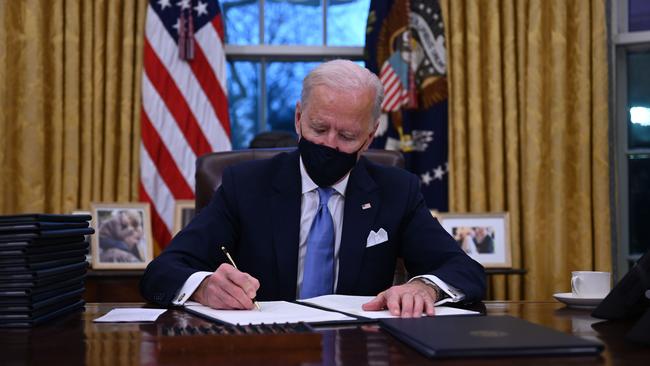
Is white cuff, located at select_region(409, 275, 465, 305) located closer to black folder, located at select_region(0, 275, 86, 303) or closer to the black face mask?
the black face mask

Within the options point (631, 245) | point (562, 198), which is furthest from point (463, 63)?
point (631, 245)

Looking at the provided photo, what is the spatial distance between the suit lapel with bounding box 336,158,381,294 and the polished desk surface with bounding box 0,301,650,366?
675mm

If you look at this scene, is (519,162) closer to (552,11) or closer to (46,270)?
(552,11)

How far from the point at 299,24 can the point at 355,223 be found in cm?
240

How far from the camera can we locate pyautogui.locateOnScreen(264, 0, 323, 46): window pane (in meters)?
4.41

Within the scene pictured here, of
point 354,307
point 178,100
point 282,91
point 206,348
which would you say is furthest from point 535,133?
point 206,348

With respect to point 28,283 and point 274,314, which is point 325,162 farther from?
point 28,283

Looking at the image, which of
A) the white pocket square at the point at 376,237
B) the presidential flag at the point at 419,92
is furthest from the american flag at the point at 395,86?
the white pocket square at the point at 376,237

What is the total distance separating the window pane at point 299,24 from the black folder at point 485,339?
3.23m

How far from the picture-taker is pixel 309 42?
174 inches

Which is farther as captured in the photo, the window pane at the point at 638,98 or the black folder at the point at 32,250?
the window pane at the point at 638,98

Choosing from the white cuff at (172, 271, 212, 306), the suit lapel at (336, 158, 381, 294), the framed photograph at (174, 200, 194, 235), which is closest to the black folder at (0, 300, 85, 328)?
the white cuff at (172, 271, 212, 306)

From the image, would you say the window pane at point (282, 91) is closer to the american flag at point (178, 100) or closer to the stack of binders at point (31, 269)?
the american flag at point (178, 100)

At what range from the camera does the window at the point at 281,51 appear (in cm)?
439
